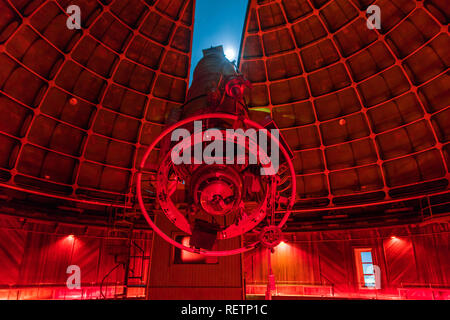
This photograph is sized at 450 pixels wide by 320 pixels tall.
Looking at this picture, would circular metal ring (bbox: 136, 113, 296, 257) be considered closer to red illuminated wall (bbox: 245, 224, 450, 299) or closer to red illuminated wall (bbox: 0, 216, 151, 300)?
red illuminated wall (bbox: 0, 216, 151, 300)

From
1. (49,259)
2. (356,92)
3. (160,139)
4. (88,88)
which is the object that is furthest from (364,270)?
(88,88)

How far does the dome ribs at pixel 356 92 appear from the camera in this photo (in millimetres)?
16219

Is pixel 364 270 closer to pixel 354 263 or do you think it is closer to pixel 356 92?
pixel 354 263

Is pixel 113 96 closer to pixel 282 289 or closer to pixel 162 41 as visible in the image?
pixel 162 41

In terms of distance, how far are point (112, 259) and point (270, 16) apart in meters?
19.6

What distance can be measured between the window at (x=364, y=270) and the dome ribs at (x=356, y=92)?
12.5ft

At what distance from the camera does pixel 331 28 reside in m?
17.6

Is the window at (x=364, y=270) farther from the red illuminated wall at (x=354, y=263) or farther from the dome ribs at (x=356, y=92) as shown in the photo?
the dome ribs at (x=356, y=92)

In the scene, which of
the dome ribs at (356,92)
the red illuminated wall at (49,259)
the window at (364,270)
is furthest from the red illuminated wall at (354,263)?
the red illuminated wall at (49,259)

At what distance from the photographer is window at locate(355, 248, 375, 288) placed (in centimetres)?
1823

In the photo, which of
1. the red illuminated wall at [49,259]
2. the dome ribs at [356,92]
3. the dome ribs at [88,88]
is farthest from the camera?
the dome ribs at [356,92]

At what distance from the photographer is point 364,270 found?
1892 centimetres

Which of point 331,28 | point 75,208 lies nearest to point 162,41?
point 331,28

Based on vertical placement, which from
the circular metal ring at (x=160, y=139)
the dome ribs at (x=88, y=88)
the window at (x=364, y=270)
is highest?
the dome ribs at (x=88, y=88)
